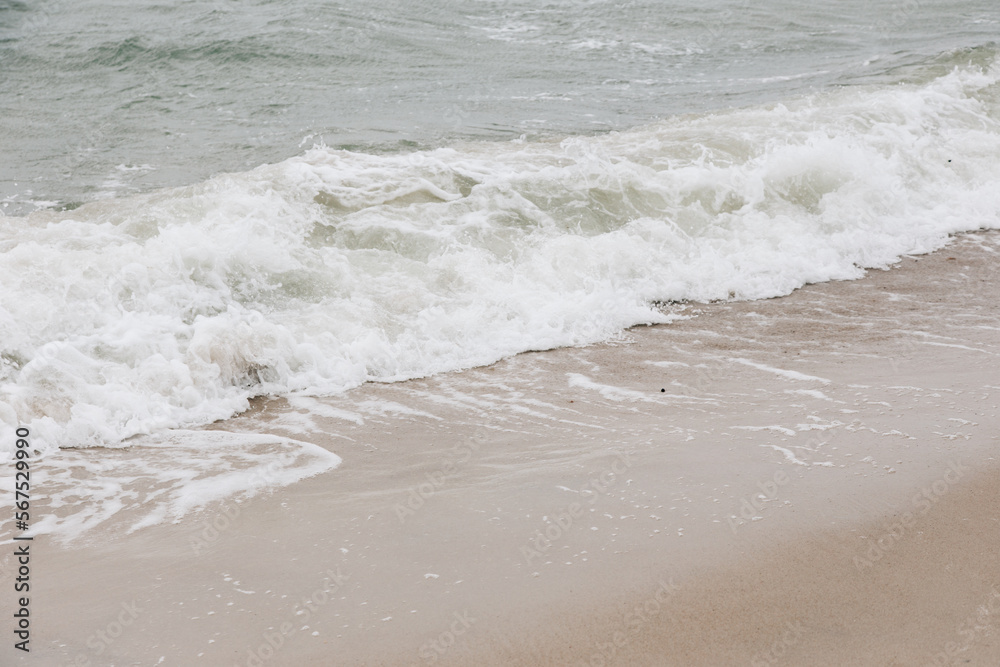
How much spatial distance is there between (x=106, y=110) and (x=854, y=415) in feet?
34.8

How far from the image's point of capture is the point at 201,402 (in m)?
5.11

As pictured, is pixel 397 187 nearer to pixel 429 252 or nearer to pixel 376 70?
pixel 429 252

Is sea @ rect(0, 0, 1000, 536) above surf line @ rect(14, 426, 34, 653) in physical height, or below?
above

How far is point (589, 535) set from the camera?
11.8 ft

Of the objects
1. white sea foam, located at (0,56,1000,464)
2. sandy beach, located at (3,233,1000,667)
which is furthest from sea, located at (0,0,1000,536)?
sandy beach, located at (3,233,1000,667)

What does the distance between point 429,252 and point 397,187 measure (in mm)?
1397

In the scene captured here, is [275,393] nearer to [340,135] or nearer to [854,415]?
[854,415]

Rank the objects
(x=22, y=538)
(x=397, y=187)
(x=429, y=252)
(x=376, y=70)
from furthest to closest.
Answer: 1. (x=376, y=70)
2. (x=397, y=187)
3. (x=429, y=252)
4. (x=22, y=538)

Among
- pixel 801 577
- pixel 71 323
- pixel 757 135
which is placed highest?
pixel 757 135

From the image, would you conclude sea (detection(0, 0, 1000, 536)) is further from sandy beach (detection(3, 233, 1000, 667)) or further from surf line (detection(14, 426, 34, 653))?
sandy beach (detection(3, 233, 1000, 667))

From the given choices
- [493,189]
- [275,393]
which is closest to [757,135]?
[493,189]

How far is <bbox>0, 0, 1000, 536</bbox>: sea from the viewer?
558 centimetres

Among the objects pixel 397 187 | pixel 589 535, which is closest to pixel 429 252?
pixel 397 187

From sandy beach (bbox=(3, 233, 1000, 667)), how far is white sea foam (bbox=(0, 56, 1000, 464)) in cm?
49
